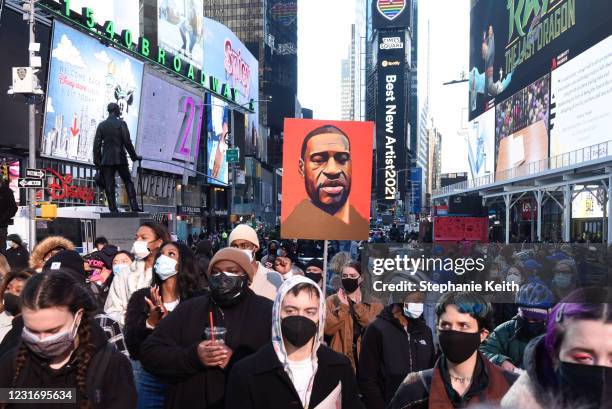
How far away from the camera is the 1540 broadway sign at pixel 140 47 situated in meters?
32.1

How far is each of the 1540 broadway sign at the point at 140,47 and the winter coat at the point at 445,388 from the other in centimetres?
2937

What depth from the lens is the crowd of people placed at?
1.75 meters

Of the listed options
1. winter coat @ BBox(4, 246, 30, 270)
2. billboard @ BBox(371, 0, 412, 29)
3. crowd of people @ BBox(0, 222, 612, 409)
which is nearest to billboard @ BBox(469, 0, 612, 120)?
winter coat @ BBox(4, 246, 30, 270)

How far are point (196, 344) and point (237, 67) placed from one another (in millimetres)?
69555

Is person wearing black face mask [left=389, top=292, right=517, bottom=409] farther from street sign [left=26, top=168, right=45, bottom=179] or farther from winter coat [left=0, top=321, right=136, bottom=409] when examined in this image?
street sign [left=26, top=168, right=45, bottom=179]

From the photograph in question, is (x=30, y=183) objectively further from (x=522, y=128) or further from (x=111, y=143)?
(x=522, y=128)

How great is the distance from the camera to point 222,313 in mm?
3672

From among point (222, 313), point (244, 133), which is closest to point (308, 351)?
point (222, 313)

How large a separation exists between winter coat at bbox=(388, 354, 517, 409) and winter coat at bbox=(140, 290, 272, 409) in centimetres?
100

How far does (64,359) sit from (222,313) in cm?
115

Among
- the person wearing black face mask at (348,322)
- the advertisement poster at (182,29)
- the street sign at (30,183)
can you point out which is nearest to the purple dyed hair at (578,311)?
the person wearing black face mask at (348,322)

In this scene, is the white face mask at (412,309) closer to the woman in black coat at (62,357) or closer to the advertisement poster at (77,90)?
the woman in black coat at (62,357)

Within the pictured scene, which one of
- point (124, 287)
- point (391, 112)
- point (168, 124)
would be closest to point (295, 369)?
point (124, 287)

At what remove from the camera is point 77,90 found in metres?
33.8
